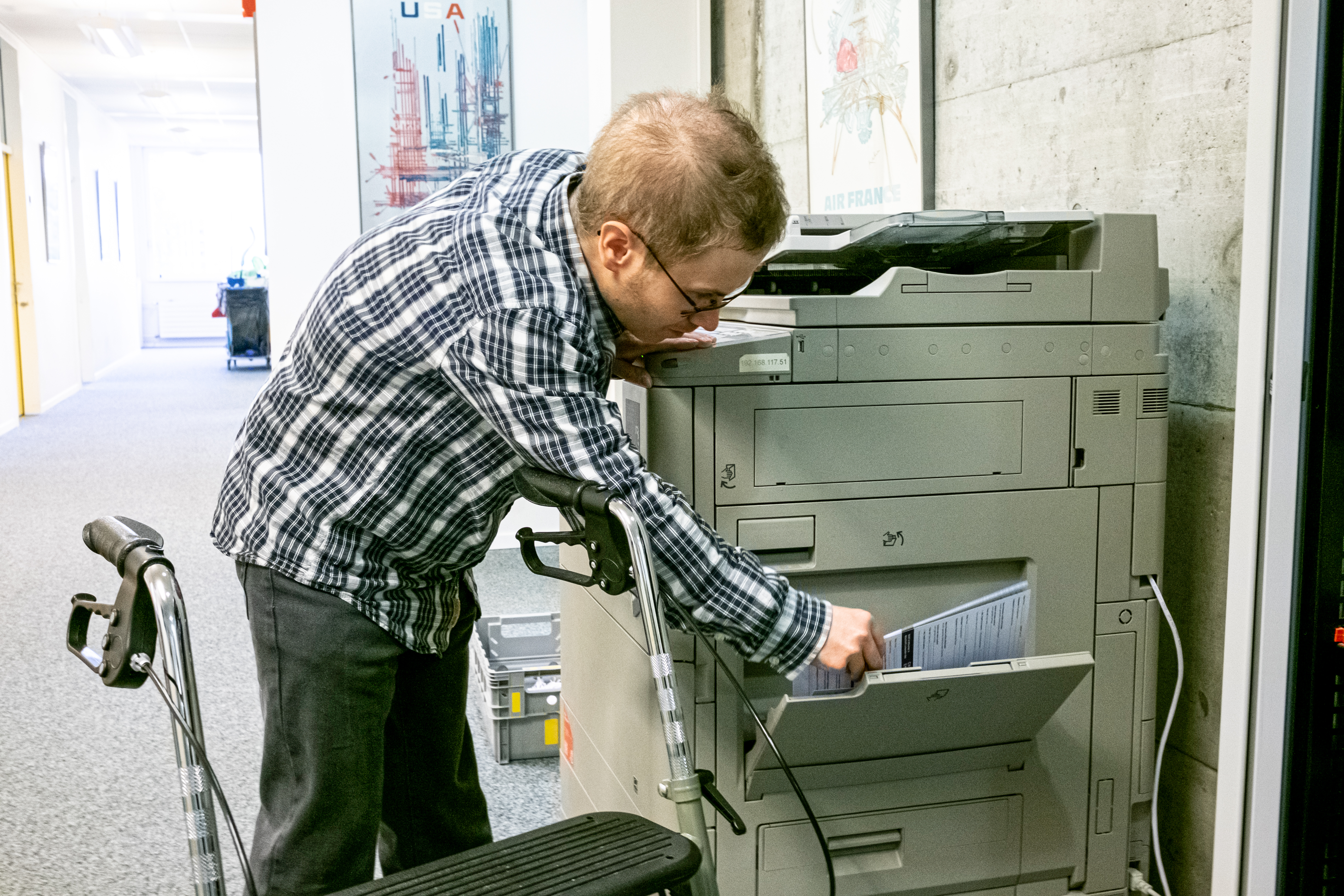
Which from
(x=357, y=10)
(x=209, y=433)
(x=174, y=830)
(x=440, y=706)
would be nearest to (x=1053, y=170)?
(x=440, y=706)

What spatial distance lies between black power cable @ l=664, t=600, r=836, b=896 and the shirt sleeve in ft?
0.56

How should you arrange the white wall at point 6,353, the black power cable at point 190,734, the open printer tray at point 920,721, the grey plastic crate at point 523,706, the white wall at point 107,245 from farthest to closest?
the white wall at point 107,245
the white wall at point 6,353
the grey plastic crate at point 523,706
the open printer tray at point 920,721
the black power cable at point 190,734

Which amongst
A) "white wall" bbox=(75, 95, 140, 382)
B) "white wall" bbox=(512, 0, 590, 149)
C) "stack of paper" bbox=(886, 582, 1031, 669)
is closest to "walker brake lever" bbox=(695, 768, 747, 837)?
"stack of paper" bbox=(886, 582, 1031, 669)

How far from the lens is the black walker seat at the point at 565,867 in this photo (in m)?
1.02

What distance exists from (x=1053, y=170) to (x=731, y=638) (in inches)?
47.4

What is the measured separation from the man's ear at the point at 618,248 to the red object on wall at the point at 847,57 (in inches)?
69.9

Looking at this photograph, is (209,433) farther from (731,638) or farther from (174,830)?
(731,638)

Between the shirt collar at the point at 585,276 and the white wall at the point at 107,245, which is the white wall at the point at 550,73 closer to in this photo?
the shirt collar at the point at 585,276

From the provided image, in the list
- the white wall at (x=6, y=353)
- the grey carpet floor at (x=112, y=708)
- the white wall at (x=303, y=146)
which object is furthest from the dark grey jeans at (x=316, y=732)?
the white wall at (x=6, y=353)

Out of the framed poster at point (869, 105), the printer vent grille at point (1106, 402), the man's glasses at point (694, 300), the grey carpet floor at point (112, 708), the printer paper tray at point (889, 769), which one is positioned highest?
the framed poster at point (869, 105)

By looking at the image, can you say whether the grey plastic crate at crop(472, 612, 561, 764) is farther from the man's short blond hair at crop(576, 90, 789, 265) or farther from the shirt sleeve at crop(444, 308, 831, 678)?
the man's short blond hair at crop(576, 90, 789, 265)

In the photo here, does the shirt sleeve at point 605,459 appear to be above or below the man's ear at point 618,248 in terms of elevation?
below

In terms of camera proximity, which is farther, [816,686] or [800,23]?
[800,23]

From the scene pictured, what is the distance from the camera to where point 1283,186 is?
48.4 inches
